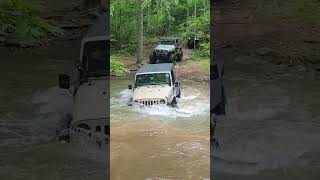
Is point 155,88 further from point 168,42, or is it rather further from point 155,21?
point 155,21

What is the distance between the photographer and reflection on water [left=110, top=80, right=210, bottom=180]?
418 inches

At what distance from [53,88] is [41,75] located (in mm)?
2061

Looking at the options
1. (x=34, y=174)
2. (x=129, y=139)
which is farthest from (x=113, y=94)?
(x=34, y=174)

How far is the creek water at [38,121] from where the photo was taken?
10.2 m

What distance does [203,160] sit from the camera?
37.6ft

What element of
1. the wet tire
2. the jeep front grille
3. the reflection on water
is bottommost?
the reflection on water

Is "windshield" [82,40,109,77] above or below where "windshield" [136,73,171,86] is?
above

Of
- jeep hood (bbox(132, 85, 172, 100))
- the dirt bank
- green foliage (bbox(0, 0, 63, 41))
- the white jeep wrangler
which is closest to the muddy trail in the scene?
the dirt bank

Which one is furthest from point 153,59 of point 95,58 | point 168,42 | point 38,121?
point 95,58

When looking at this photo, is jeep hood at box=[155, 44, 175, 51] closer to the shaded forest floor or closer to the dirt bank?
the shaded forest floor

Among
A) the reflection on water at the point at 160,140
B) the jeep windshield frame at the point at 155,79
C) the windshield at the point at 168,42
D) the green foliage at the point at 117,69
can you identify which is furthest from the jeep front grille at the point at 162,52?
the jeep windshield frame at the point at 155,79

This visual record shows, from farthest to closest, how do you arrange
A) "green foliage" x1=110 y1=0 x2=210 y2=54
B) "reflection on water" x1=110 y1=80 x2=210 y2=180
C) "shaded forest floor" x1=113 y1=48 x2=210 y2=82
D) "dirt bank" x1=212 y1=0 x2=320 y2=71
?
"green foliage" x1=110 y1=0 x2=210 y2=54, "shaded forest floor" x1=113 y1=48 x2=210 y2=82, "dirt bank" x1=212 y1=0 x2=320 y2=71, "reflection on water" x1=110 y1=80 x2=210 y2=180

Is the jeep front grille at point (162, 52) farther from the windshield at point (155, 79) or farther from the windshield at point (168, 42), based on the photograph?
the windshield at point (155, 79)

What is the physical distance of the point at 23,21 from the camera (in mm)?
2775
